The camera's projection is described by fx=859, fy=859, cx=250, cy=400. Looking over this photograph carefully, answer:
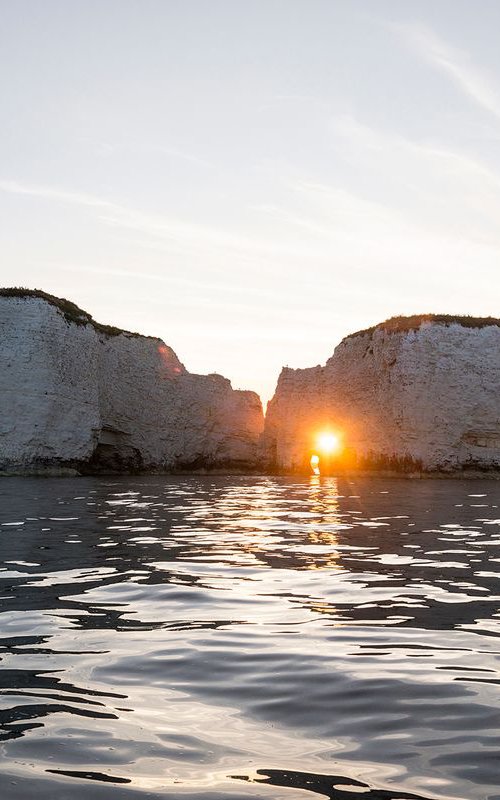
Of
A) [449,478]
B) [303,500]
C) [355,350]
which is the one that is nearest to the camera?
[303,500]

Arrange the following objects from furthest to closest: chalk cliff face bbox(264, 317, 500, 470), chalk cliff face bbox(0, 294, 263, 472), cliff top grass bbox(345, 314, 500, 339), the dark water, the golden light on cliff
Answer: the golden light on cliff, cliff top grass bbox(345, 314, 500, 339), chalk cliff face bbox(264, 317, 500, 470), chalk cliff face bbox(0, 294, 263, 472), the dark water

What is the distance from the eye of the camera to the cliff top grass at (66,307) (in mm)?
50194

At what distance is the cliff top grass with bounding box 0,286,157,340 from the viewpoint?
50.2 m

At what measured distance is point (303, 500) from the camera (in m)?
27.8

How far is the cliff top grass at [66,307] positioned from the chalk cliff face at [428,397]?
1824 centimetres

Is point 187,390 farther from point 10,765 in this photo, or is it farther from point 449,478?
point 10,765

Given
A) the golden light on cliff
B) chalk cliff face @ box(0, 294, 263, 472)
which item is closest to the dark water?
chalk cliff face @ box(0, 294, 263, 472)

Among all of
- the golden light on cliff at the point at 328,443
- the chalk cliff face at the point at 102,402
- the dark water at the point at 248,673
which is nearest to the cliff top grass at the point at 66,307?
the chalk cliff face at the point at 102,402

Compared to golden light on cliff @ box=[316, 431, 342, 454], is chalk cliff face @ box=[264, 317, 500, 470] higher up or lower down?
higher up

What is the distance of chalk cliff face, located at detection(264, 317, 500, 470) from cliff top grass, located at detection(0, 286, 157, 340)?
18239 mm

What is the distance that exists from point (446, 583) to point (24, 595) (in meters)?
4.60

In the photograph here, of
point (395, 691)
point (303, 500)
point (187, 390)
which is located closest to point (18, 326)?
point (187, 390)

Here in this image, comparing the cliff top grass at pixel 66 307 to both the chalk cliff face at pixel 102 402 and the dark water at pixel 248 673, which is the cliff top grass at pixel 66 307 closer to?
the chalk cliff face at pixel 102 402

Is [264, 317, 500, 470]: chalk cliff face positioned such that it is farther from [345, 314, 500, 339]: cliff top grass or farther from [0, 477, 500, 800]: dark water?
[0, 477, 500, 800]: dark water
